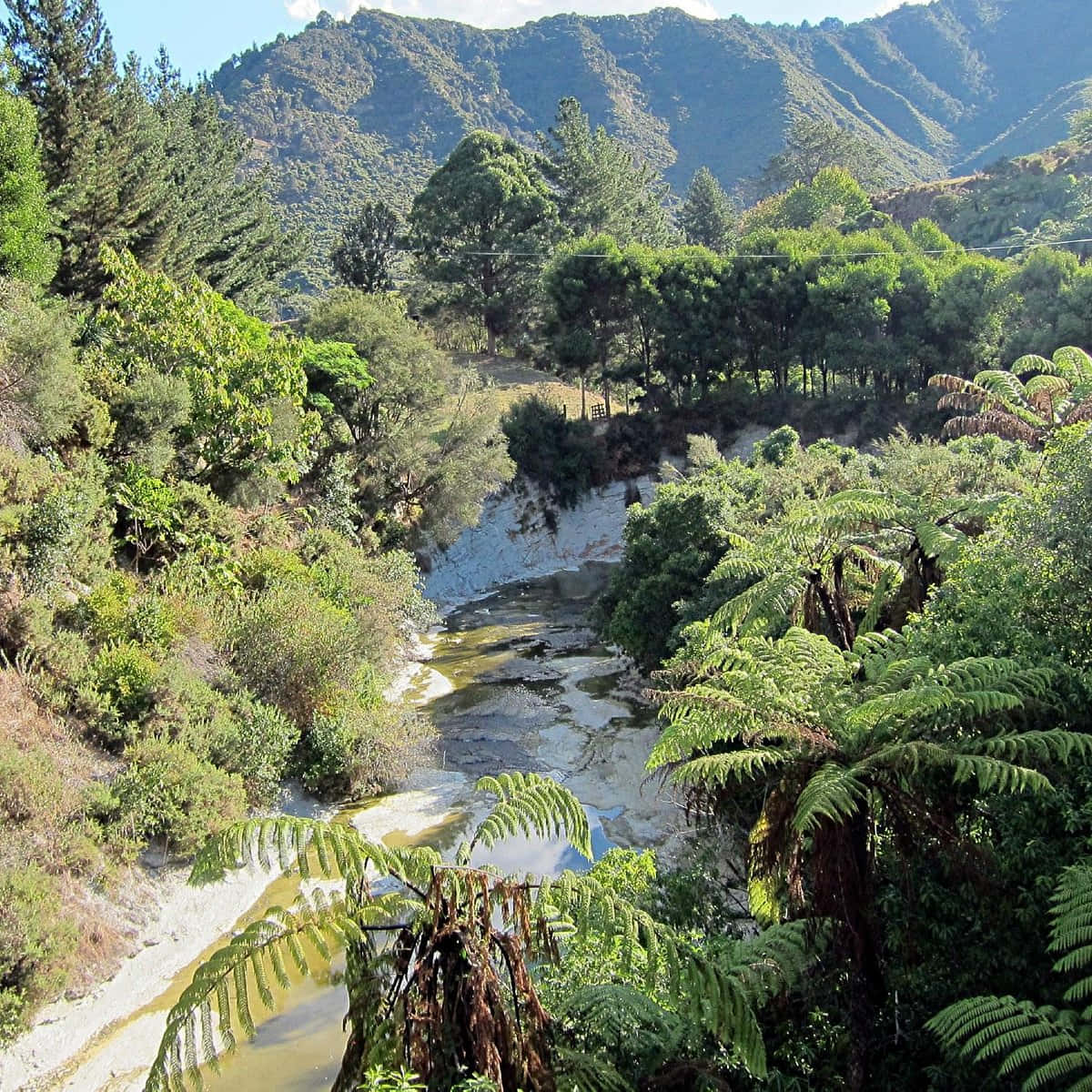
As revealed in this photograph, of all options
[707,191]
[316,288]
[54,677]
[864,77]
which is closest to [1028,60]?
[864,77]

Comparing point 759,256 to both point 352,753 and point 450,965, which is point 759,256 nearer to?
point 352,753

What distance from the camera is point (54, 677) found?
14141mm

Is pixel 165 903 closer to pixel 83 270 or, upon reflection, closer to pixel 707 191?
pixel 83 270

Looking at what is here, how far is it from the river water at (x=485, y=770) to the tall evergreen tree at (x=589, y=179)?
2783 cm

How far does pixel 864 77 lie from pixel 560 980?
552 feet

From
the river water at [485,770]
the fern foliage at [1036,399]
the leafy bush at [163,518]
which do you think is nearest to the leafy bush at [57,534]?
the leafy bush at [163,518]

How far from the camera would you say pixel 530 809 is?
614 centimetres

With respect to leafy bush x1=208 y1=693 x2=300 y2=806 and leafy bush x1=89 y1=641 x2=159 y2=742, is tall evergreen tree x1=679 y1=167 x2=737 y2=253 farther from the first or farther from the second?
leafy bush x1=89 y1=641 x2=159 y2=742

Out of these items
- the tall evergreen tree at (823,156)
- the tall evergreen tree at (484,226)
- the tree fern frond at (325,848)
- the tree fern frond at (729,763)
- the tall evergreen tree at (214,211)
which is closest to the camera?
the tree fern frond at (325,848)

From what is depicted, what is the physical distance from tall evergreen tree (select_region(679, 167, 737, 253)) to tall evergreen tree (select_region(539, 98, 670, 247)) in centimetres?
854

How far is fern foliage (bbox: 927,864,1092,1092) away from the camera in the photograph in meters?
4.87

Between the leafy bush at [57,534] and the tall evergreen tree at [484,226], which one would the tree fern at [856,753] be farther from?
the tall evergreen tree at [484,226]

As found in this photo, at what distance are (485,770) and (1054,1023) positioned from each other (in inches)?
496

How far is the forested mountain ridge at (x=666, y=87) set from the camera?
105 metres
